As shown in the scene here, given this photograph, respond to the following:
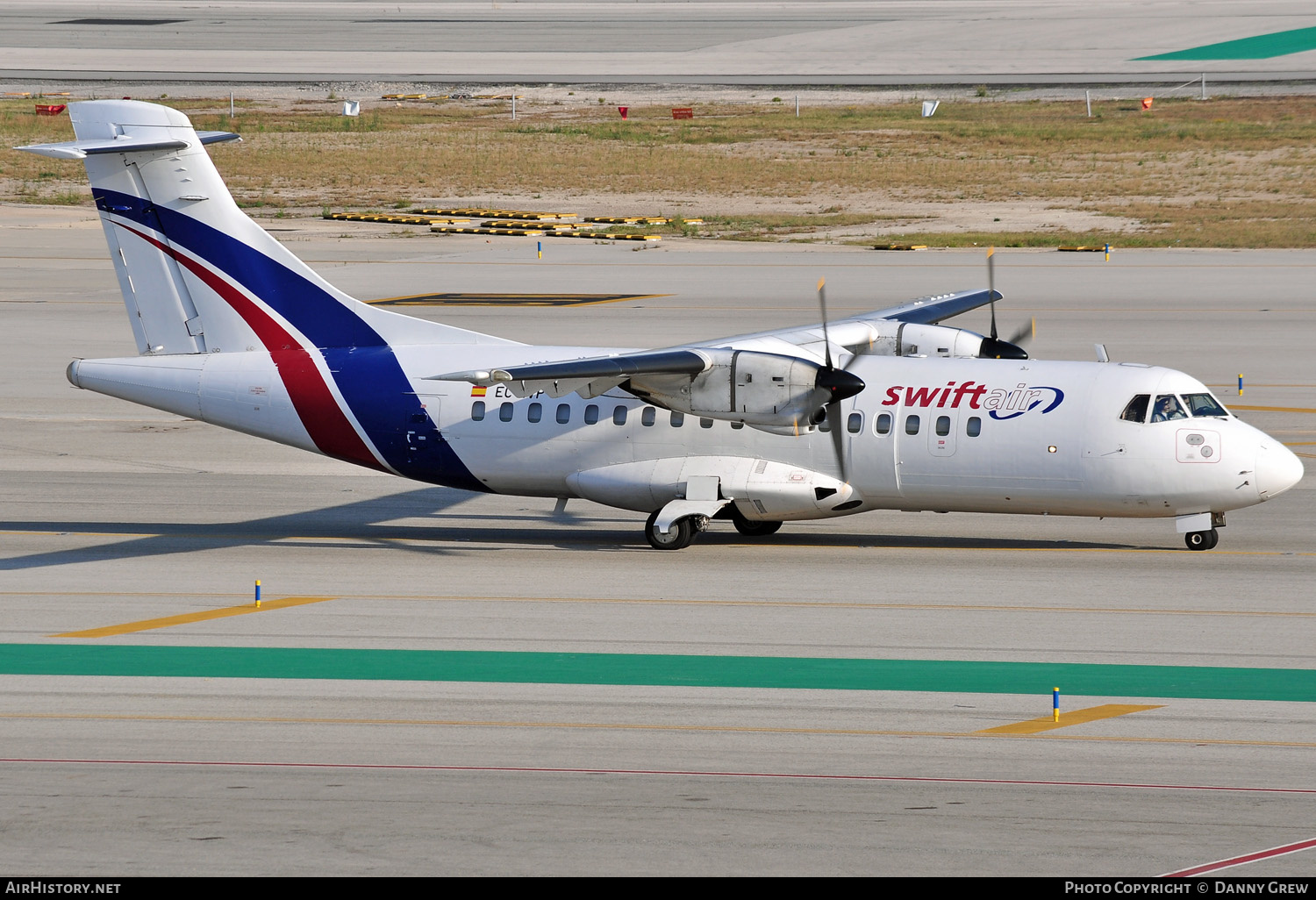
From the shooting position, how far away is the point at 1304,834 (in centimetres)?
1286

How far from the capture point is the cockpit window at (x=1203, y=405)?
73.3 ft

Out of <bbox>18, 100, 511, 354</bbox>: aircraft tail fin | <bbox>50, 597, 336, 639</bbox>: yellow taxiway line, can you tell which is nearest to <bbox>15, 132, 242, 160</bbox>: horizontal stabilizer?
<bbox>18, 100, 511, 354</bbox>: aircraft tail fin

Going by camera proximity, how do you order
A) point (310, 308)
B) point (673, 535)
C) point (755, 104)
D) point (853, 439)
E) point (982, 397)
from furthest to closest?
point (755, 104) → point (310, 308) → point (673, 535) → point (853, 439) → point (982, 397)

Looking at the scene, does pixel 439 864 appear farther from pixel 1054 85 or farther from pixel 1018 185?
pixel 1054 85

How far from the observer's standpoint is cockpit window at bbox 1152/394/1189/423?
72.9ft

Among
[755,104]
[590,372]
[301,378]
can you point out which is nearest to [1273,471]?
[590,372]

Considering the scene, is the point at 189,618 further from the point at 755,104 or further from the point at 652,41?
the point at 652,41

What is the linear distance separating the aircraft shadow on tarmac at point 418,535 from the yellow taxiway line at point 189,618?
3.40 meters

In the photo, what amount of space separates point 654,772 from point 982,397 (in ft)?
33.7

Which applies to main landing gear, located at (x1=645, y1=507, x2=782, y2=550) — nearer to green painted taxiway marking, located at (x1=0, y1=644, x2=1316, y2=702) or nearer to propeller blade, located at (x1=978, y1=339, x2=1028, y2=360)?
propeller blade, located at (x1=978, y1=339, x2=1028, y2=360)

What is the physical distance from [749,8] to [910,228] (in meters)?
78.9

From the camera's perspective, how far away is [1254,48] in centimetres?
10650

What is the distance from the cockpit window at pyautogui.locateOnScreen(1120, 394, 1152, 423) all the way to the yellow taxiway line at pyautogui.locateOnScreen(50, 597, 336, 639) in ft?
36.8

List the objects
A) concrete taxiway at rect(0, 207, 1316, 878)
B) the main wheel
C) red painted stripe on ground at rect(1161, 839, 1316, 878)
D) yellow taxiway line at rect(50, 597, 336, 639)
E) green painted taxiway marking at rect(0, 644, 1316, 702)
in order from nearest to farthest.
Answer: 1. red painted stripe on ground at rect(1161, 839, 1316, 878)
2. concrete taxiway at rect(0, 207, 1316, 878)
3. green painted taxiway marking at rect(0, 644, 1316, 702)
4. yellow taxiway line at rect(50, 597, 336, 639)
5. the main wheel
